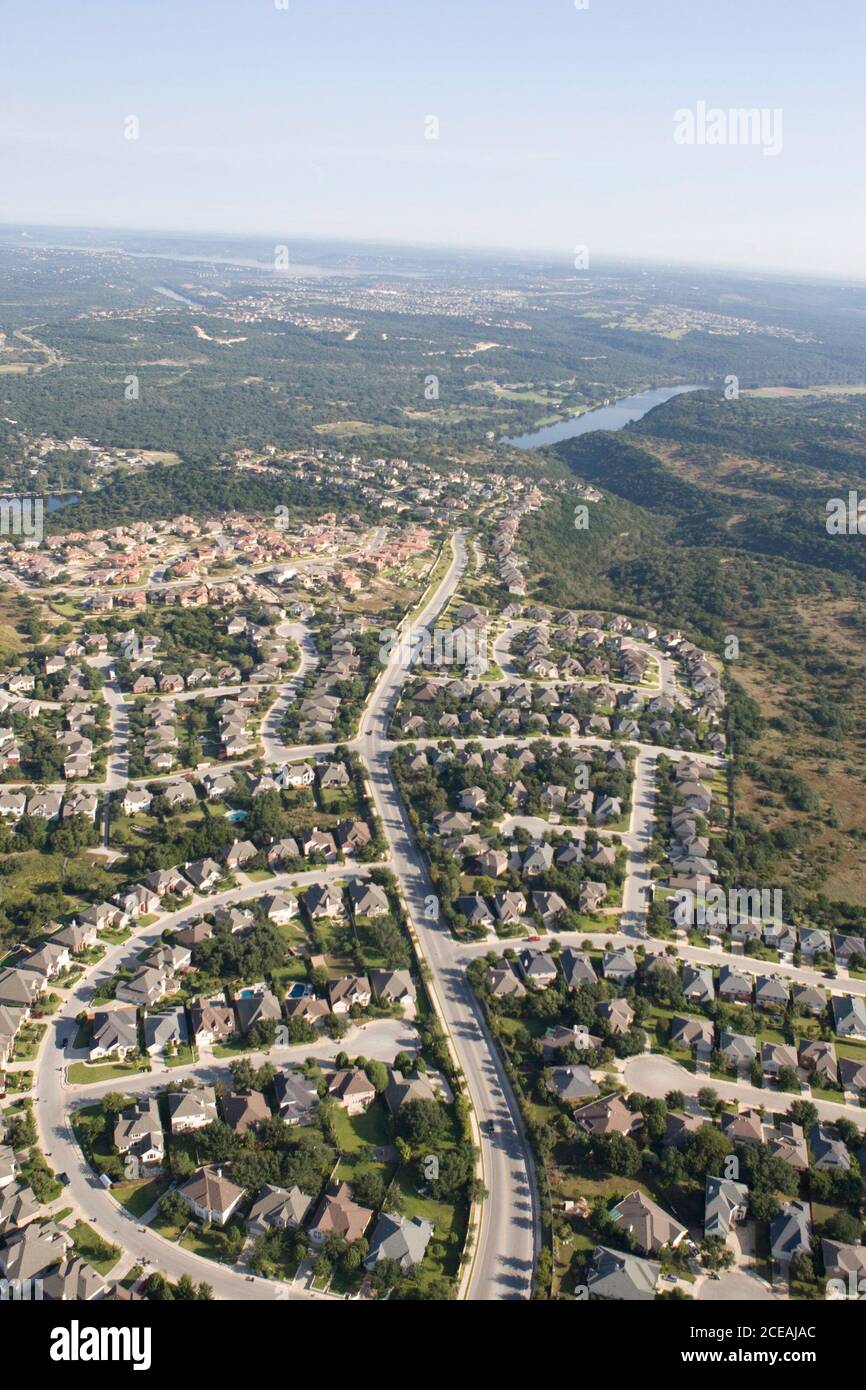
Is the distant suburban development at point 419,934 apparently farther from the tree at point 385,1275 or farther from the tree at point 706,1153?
the tree at point 385,1275

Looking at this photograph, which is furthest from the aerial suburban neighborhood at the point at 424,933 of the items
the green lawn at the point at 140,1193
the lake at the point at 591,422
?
the lake at the point at 591,422

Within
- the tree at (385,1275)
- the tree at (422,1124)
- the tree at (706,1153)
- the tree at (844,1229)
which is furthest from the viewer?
the tree at (422,1124)

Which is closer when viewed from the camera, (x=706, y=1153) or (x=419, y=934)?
(x=706, y=1153)

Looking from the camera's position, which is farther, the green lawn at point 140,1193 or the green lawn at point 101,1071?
the green lawn at point 101,1071

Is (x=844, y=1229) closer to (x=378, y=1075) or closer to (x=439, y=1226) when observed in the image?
(x=439, y=1226)

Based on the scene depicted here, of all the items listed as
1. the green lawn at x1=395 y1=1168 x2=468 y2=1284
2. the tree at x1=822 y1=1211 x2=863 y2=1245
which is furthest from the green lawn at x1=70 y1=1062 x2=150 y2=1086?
the tree at x1=822 y1=1211 x2=863 y2=1245

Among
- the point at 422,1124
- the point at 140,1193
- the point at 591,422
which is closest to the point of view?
the point at 140,1193

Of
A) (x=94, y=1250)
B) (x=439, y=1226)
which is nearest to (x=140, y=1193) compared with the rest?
(x=94, y=1250)

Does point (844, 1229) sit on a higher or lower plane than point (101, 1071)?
lower
